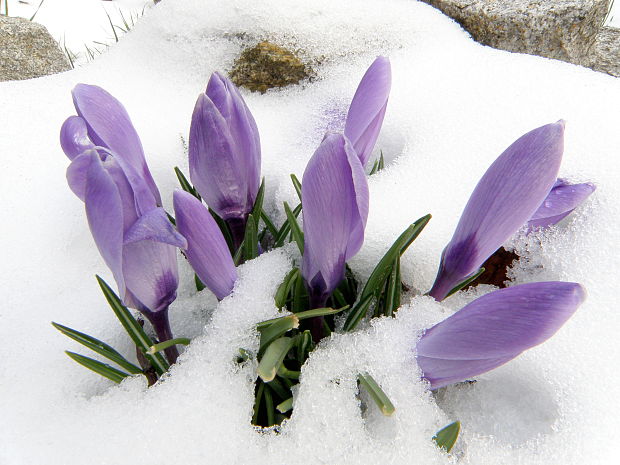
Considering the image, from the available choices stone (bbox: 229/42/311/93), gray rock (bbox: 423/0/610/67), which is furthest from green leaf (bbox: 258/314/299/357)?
gray rock (bbox: 423/0/610/67)

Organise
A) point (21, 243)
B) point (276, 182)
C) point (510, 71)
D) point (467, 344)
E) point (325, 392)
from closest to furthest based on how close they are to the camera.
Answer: point (467, 344), point (325, 392), point (21, 243), point (276, 182), point (510, 71)

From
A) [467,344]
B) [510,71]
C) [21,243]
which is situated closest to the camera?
[467,344]

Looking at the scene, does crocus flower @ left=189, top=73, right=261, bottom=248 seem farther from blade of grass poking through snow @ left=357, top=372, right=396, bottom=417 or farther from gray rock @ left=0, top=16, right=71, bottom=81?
gray rock @ left=0, top=16, right=71, bottom=81

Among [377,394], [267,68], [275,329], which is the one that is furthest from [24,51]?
[377,394]

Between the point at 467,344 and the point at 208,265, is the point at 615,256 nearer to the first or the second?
the point at 467,344

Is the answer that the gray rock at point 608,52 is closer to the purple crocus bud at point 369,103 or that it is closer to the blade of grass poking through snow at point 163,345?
the purple crocus bud at point 369,103

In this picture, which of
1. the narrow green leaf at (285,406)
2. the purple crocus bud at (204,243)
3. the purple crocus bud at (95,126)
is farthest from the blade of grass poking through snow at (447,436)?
the purple crocus bud at (95,126)

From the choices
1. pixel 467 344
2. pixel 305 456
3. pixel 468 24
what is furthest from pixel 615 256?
pixel 468 24
